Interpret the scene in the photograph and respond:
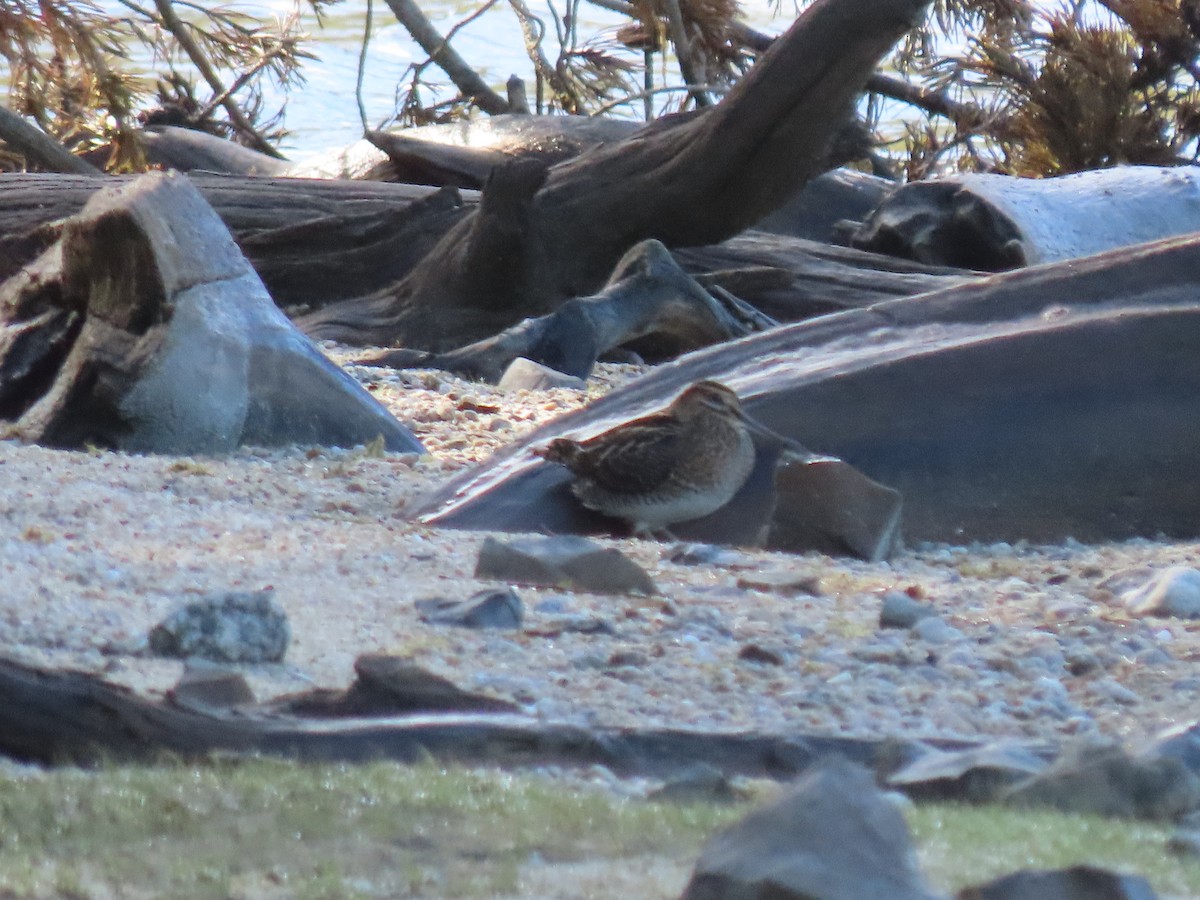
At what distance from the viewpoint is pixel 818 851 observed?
54.5 inches

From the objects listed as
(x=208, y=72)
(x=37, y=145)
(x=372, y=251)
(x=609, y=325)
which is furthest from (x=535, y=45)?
(x=609, y=325)

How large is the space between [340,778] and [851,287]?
253 inches

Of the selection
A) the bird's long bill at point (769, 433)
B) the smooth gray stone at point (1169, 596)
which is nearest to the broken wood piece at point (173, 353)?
the bird's long bill at point (769, 433)

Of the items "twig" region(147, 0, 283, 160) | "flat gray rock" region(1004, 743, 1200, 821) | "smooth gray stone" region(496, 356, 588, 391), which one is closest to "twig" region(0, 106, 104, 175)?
"twig" region(147, 0, 283, 160)

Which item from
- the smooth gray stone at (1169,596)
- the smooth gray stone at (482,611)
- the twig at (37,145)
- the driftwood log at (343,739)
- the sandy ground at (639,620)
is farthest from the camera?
the twig at (37,145)

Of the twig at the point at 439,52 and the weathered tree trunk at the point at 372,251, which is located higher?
the twig at the point at 439,52

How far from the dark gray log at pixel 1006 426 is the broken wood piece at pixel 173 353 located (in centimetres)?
114

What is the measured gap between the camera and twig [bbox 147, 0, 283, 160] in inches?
Answer: 499

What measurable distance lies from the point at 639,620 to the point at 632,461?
3.89 feet

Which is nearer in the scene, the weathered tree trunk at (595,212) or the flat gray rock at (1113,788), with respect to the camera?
the flat gray rock at (1113,788)

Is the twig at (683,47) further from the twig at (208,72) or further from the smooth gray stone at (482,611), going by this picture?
the smooth gray stone at (482,611)

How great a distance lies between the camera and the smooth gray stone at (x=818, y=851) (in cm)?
134

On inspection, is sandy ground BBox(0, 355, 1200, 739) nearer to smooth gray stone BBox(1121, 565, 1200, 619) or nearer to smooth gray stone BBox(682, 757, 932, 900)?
smooth gray stone BBox(1121, 565, 1200, 619)

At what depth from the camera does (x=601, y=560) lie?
348 cm
